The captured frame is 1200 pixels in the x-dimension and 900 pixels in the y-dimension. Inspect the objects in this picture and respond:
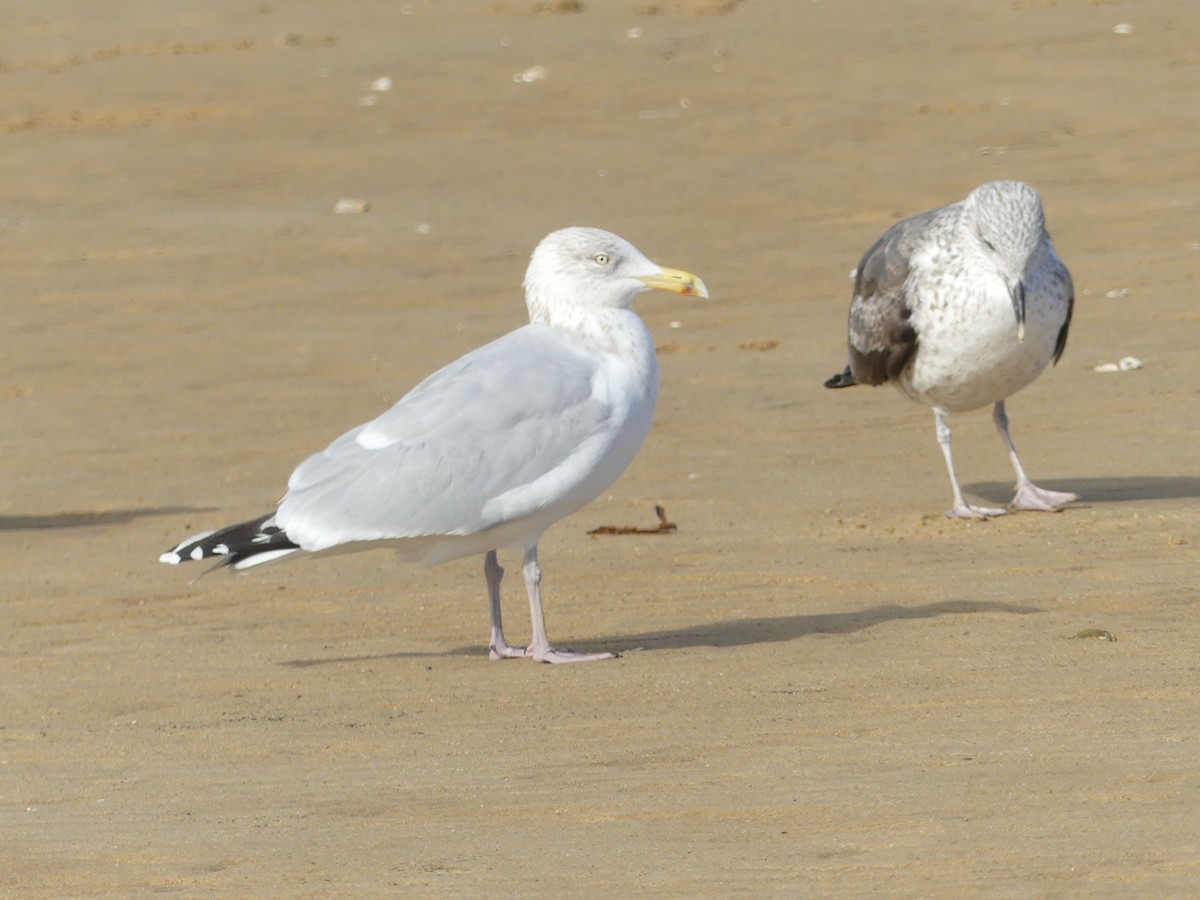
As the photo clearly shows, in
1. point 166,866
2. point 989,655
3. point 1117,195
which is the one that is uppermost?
point 166,866

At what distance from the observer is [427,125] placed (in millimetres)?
18844

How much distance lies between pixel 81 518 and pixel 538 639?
367 cm

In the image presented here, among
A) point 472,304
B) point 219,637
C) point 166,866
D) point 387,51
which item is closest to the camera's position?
point 166,866

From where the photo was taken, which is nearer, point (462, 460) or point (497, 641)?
point (462, 460)

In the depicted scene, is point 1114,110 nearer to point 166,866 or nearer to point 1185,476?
point 1185,476

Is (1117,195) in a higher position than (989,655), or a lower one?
lower

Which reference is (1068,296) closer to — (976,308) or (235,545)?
(976,308)

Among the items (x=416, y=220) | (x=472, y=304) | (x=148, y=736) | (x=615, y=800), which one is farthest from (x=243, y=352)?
(x=615, y=800)

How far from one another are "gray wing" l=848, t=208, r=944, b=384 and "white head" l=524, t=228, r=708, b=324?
2469 millimetres

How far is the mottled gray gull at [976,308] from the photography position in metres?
8.83

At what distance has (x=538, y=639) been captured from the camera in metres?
6.71

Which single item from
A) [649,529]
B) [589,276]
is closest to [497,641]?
[589,276]

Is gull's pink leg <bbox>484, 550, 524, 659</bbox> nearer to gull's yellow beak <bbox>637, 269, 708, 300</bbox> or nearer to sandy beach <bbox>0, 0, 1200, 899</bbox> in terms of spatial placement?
sandy beach <bbox>0, 0, 1200, 899</bbox>

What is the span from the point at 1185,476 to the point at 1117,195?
21.3 feet
